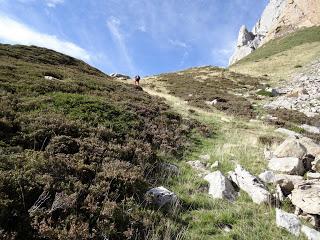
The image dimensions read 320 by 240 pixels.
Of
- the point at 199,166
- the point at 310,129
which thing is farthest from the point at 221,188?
the point at 310,129

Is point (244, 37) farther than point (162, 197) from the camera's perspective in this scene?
Yes

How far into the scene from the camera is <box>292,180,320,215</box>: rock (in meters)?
8.57

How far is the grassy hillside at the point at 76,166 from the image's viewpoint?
6678 mm

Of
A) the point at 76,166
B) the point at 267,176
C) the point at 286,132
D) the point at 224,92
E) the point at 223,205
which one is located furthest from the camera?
the point at 224,92

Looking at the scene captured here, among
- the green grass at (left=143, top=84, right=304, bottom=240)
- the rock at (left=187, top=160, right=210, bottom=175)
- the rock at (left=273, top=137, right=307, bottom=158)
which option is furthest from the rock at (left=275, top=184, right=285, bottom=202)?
the rock at (left=273, top=137, right=307, bottom=158)

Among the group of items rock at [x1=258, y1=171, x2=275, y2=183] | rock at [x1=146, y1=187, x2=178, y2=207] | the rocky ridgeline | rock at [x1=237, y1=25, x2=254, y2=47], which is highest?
rock at [x1=237, y1=25, x2=254, y2=47]

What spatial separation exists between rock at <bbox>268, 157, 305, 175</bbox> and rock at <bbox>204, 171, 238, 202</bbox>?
2.52 meters

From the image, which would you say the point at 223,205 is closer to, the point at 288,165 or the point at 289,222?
the point at 289,222

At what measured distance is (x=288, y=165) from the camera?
465 inches

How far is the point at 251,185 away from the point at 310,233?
260 centimetres

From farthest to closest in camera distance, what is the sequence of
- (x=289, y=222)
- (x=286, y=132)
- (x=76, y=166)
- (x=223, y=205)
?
(x=286, y=132) < (x=223, y=205) < (x=76, y=166) < (x=289, y=222)

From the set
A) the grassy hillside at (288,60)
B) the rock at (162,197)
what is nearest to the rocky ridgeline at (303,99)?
the grassy hillside at (288,60)

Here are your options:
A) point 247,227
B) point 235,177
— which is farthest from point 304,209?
point 235,177

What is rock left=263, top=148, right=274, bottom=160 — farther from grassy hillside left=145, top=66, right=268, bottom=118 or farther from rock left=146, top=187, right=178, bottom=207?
grassy hillside left=145, top=66, right=268, bottom=118
